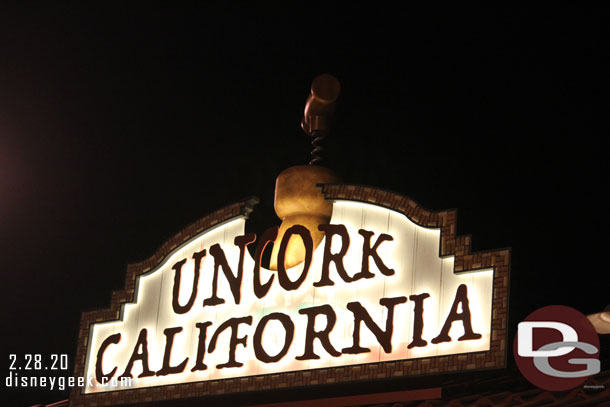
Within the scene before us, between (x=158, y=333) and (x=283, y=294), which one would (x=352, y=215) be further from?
(x=158, y=333)

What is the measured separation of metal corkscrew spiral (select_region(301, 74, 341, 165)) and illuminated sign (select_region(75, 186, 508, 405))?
1273mm

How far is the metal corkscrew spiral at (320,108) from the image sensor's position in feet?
48.1

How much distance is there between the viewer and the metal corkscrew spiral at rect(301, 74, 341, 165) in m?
14.6

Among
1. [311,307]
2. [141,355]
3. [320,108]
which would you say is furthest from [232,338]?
[320,108]

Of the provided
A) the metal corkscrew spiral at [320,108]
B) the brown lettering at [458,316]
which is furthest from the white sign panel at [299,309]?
the metal corkscrew spiral at [320,108]

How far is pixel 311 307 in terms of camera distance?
44.1 feet

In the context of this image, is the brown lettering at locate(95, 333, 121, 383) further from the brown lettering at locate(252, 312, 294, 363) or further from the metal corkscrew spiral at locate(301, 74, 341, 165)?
the metal corkscrew spiral at locate(301, 74, 341, 165)

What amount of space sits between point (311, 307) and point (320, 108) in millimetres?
2917

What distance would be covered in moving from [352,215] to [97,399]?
449 cm

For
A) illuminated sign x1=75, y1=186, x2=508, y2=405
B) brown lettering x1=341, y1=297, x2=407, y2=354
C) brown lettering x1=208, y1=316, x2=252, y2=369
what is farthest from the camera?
brown lettering x1=208, y1=316, x2=252, y2=369

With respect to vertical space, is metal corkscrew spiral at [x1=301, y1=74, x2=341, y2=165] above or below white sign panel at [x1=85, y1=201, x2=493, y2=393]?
above

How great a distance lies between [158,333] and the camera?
579 inches

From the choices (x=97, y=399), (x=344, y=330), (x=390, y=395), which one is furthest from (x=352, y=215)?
(x=97, y=399)

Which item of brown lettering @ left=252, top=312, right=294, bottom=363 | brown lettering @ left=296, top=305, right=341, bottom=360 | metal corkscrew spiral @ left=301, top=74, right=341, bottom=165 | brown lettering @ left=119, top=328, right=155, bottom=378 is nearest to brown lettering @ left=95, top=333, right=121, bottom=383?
brown lettering @ left=119, top=328, right=155, bottom=378
